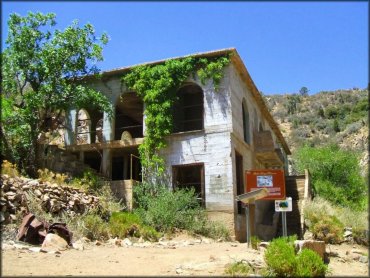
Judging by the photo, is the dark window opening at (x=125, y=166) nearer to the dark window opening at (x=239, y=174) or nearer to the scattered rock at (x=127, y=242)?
the dark window opening at (x=239, y=174)

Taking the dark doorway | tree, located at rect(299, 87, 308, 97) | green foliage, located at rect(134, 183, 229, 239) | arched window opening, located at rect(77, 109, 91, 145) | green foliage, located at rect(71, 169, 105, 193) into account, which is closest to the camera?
green foliage, located at rect(134, 183, 229, 239)

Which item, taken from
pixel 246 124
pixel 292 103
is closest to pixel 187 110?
pixel 246 124

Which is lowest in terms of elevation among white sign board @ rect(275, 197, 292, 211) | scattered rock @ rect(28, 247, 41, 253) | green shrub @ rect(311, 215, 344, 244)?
green shrub @ rect(311, 215, 344, 244)

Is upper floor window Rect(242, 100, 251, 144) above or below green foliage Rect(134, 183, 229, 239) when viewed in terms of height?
above

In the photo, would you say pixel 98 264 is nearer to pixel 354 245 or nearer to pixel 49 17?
pixel 354 245

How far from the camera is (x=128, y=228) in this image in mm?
14367

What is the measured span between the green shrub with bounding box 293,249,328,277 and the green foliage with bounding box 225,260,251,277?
1.02m

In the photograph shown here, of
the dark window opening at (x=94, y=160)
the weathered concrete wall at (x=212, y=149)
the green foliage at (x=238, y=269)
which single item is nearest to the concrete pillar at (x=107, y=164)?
the dark window opening at (x=94, y=160)

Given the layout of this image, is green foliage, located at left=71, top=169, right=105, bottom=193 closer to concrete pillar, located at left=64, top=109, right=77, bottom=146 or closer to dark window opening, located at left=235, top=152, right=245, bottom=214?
concrete pillar, located at left=64, top=109, right=77, bottom=146

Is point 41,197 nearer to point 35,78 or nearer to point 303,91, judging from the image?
point 35,78

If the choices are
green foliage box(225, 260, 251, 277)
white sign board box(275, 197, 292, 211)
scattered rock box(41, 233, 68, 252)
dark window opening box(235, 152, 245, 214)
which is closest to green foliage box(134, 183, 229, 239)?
dark window opening box(235, 152, 245, 214)

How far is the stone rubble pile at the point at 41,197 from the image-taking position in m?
12.2

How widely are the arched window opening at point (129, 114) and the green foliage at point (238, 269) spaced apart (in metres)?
14.1

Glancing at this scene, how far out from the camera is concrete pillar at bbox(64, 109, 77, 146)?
2131cm
